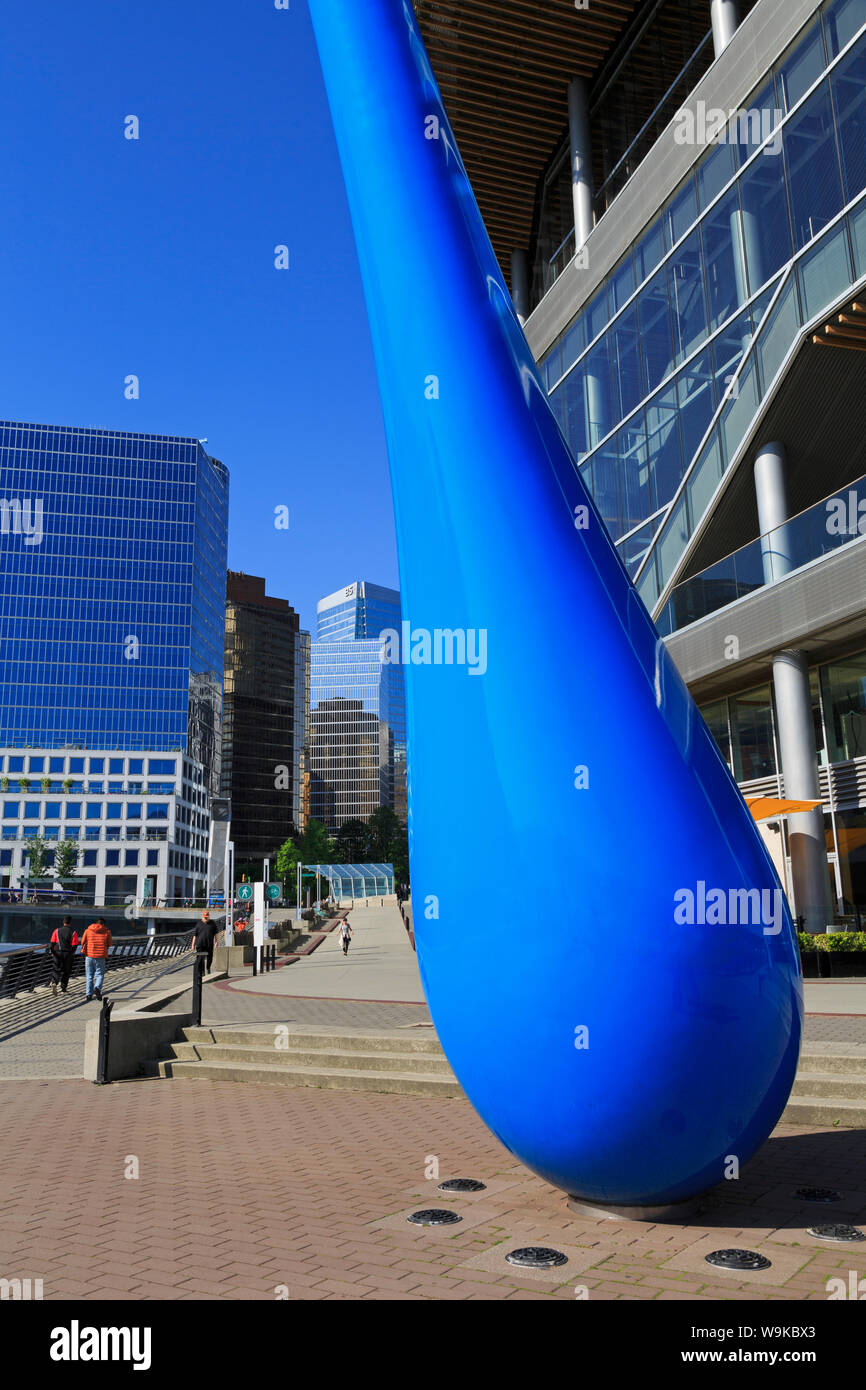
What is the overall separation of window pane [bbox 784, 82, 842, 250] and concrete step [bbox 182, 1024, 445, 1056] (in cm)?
1551

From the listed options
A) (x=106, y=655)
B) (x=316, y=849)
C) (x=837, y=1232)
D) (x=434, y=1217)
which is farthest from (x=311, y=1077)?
(x=316, y=849)

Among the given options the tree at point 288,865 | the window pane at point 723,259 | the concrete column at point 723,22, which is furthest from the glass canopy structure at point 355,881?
the concrete column at point 723,22

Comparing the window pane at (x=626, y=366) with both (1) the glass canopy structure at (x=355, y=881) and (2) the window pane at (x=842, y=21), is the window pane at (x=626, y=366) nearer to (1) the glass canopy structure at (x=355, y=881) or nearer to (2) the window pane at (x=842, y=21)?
(2) the window pane at (x=842, y=21)

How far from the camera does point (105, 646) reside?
117 m

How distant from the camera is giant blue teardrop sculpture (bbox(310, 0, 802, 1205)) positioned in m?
4.36

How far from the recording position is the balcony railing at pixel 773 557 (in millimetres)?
16531

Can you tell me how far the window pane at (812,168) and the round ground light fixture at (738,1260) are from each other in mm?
Result: 17575

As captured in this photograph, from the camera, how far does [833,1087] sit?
24.8 ft

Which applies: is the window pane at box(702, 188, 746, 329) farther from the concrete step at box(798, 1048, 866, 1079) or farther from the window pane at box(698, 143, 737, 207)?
the concrete step at box(798, 1048, 866, 1079)

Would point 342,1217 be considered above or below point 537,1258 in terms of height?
below

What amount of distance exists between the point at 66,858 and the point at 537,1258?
108m

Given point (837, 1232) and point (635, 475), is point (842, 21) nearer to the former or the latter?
point (635, 475)
